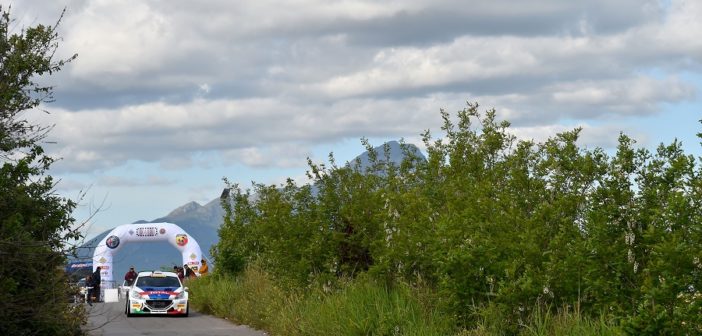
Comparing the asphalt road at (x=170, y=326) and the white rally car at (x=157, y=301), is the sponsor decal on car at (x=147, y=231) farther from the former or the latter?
the white rally car at (x=157, y=301)

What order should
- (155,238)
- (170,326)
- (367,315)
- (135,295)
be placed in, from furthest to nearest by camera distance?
(155,238), (135,295), (170,326), (367,315)

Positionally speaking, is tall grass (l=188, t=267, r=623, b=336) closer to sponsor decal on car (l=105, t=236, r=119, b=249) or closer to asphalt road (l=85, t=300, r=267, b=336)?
asphalt road (l=85, t=300, r=267, b=336)

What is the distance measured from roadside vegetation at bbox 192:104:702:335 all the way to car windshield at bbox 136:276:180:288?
25.1 feet

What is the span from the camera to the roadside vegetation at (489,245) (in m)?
11.0

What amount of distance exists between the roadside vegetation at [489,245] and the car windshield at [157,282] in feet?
25.1

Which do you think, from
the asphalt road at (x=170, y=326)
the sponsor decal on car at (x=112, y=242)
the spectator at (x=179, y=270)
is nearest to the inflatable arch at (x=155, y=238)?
the sponsor decal on car at (x=112, y=242)

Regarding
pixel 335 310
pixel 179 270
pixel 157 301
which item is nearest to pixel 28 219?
pixel 335 310

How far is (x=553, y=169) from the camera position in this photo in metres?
15.4

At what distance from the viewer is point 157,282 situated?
3312 centimetres

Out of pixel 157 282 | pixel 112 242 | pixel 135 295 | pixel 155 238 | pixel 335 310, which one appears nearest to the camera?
pixel 335 310

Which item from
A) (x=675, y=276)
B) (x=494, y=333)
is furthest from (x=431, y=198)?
(x=675, y=276)

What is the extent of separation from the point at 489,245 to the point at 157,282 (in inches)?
796

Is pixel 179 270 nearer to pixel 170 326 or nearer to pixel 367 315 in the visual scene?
pixel 170 326

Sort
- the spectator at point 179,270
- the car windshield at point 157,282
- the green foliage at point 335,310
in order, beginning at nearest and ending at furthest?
the green foliage at point 335,310 < the car windshield at point 157,282 < the spectator at point 179,270
